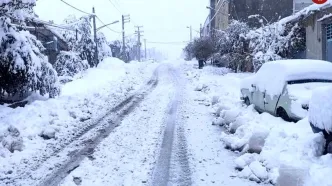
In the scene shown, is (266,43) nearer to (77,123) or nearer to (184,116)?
(184,116)

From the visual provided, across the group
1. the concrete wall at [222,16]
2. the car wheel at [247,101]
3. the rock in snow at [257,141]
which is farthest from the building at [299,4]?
the rock in snow at [257,141]

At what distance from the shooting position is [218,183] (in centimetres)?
576

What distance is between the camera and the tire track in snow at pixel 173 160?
19.3 feet

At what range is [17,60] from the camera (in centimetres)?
1205

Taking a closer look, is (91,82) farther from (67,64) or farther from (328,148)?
(328,148)

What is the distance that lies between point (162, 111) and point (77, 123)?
3.16 meters

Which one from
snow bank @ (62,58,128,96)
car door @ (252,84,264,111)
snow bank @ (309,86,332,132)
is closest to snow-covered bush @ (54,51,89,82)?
snow bank @ (62,58,128,96)

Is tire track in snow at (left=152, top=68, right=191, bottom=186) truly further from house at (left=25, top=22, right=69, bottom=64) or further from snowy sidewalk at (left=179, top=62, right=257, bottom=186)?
house at (left=25, top=22, right=69, bottom=64)

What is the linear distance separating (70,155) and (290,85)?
5508 millimetres

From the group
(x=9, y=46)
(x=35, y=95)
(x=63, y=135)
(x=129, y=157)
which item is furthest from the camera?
(x=35, y=95)

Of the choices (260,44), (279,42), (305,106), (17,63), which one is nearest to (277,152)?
(305,106)

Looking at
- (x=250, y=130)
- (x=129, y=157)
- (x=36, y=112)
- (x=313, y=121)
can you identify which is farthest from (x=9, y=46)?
(x=313, y=121)

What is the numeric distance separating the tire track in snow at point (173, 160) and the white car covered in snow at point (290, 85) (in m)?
2.53

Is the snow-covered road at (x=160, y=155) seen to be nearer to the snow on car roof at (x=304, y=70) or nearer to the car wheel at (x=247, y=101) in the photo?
the car wheel at (x=247, y=101)
